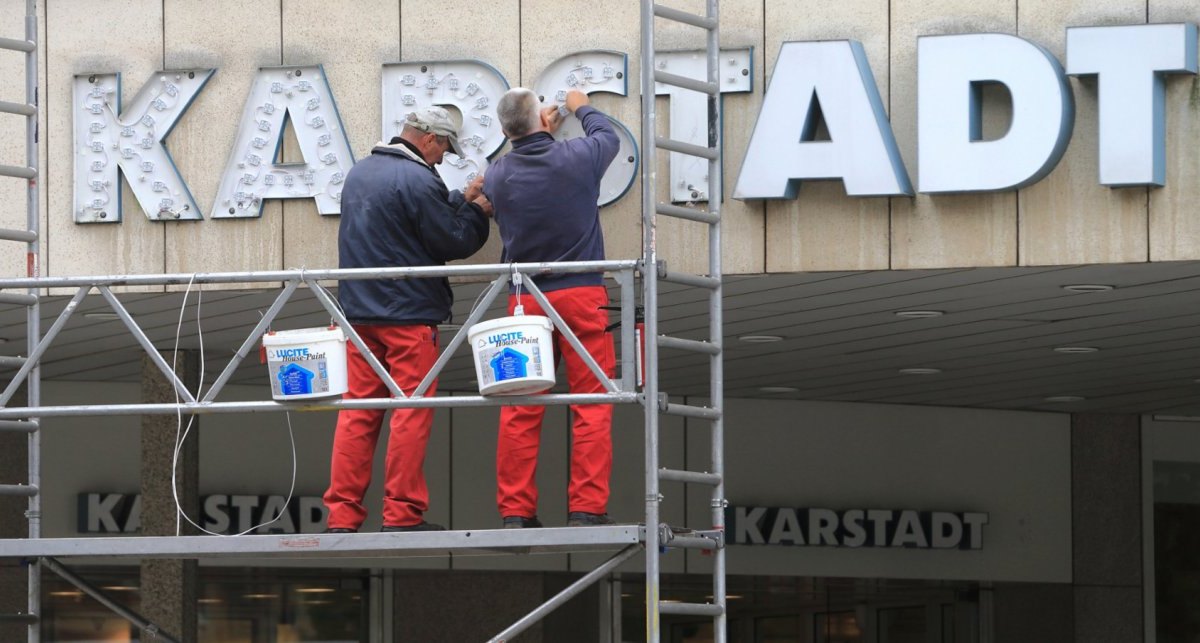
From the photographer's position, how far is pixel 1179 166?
9320 millimetres

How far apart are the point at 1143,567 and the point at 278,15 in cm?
1161

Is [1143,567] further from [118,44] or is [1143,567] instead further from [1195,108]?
[118,44]

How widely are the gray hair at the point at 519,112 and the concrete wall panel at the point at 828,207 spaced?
5.36ft

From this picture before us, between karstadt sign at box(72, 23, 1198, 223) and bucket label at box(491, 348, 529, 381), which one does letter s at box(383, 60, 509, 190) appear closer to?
karstadt sign at box(72, 23, 1198, 223)

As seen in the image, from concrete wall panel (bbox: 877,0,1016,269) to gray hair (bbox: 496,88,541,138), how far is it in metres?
2.04

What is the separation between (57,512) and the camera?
1725cm

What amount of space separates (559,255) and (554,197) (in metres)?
0.26

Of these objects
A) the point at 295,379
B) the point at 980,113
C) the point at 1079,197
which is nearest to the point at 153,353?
the point at 295,379

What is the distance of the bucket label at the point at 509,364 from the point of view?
805 cm

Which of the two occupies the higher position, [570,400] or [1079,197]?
[1079,197]

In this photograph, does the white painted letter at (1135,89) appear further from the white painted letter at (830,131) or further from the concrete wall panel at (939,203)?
the white painted letter at (830,131)

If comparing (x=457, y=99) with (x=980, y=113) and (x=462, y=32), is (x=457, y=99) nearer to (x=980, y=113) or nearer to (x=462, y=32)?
(x=462, y=32)

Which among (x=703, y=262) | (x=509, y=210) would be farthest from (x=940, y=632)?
(x=509, y=210)

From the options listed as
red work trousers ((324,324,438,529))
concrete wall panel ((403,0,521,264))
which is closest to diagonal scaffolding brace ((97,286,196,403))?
red work trousers ((324,324,438,529))
